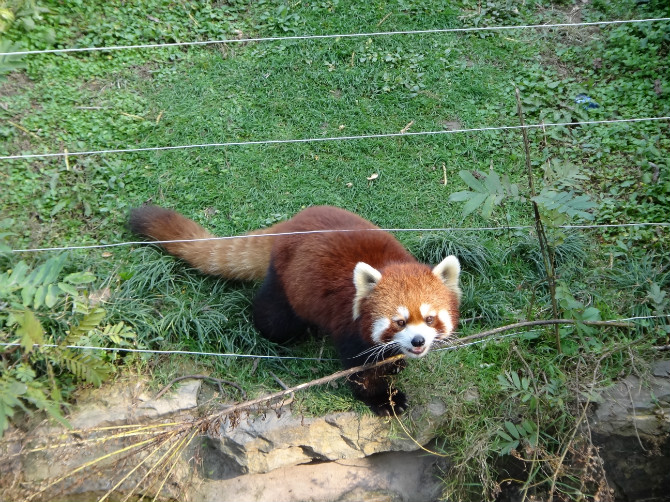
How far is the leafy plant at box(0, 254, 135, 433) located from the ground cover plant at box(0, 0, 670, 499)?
1.1 inches

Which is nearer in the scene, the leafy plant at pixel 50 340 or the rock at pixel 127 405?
the leafy plant at pixel 50 340

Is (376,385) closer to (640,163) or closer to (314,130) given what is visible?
(314,130)

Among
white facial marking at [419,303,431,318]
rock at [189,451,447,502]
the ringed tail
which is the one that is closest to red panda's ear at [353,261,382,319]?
white facial marking at [419,303,431,318]

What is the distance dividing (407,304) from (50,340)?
77.9 inches

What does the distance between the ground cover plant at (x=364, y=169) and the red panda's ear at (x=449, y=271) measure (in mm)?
395

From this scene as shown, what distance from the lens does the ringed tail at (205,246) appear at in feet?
13.1

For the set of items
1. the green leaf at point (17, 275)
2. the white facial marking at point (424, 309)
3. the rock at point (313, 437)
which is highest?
the green leaf at point (17, 275)

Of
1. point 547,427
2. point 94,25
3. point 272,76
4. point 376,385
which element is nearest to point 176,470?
point 376,385

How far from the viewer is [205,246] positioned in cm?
402

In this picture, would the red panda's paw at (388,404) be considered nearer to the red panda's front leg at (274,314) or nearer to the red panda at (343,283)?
the red panda at (343,283)

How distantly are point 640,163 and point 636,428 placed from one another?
1.96m

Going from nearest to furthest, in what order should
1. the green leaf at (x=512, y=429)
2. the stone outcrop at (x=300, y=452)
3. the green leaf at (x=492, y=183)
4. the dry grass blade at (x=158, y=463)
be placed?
the green leaf at (x=492, y=183), the dry grass blade at (x=158, y=463), the green leaf at (x=512, y=429), the stone outcrop at (x=300, y=452)

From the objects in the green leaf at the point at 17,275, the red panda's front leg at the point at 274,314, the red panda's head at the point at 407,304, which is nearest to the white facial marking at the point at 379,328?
the red panda's head at the point at 407,304


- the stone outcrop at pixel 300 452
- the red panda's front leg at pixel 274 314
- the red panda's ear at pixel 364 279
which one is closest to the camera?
the red panda's ear at pixel 364 279
